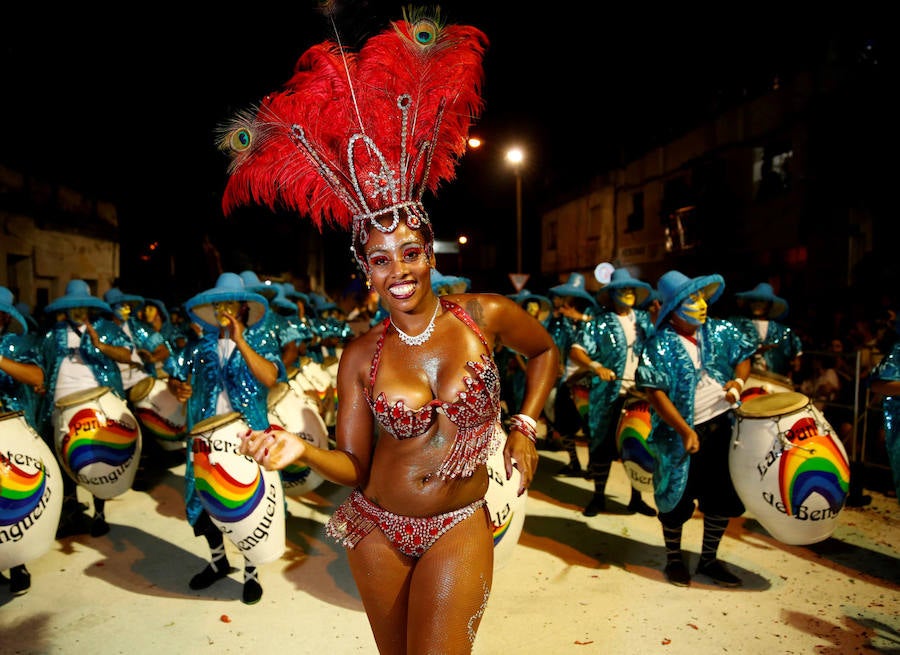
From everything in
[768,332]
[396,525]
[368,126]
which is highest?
[368,126]

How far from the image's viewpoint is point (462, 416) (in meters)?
2.06

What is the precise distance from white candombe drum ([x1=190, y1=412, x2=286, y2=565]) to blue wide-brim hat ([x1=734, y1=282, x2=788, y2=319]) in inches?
243

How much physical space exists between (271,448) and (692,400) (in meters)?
3.16

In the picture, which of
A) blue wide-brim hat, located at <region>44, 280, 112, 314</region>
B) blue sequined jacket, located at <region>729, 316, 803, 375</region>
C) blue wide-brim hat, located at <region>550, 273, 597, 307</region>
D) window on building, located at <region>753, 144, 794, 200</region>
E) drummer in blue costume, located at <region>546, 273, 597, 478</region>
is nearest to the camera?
blue wide-brim hat, located at <region>44, 280, 112, 314</region>

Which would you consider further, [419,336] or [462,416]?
[419,336]

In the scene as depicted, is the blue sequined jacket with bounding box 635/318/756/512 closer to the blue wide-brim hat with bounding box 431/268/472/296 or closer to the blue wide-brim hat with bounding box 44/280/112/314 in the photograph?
the blue wide-brim hat with bounding box 431/268/472/296

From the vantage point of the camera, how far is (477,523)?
2158 mm

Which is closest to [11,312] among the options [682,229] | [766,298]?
[766,298]

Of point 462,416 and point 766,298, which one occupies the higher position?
point 766,298

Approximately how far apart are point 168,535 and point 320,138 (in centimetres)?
459

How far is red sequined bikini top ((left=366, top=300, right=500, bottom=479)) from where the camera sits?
2.03 meters

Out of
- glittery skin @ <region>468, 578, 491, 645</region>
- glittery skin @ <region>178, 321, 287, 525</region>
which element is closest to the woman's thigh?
glittery skin @ <region>468, 578, 491, 645</region>

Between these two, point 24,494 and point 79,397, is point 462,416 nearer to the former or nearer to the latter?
point 24,494

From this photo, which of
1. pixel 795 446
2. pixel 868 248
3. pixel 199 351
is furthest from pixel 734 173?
pixel 199 351
